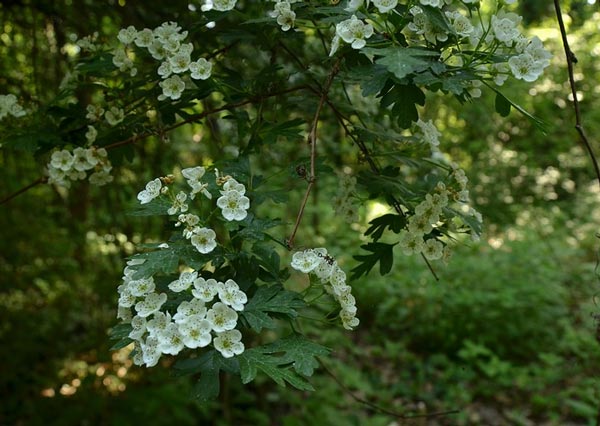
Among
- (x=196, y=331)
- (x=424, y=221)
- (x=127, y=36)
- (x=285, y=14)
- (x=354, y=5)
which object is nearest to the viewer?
(x=196, y=331)

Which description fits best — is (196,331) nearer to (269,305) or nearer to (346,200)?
(269,305)

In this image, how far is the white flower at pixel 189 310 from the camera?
2.96 ft

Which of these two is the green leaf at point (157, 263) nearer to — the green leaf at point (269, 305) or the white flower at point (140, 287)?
the white flower at point (140, 287)

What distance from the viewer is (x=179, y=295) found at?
1.00 m

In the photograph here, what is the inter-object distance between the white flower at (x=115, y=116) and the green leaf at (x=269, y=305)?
75cm

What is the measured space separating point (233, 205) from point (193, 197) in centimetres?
9

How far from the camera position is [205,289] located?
3.11 feet

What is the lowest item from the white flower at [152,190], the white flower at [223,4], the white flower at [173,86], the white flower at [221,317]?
the white flower at [221,317]

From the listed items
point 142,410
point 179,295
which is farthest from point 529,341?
point 179,295

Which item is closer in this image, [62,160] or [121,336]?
[121,336]

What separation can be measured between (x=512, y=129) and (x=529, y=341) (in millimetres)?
2063

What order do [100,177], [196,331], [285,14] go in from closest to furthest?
[196,331], [285,14], [100,177]

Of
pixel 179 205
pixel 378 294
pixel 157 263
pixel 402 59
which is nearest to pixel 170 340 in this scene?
pixel 157 263

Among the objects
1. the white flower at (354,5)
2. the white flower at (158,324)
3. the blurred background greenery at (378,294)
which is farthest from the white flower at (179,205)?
the blurred background greenery at (378,294)
